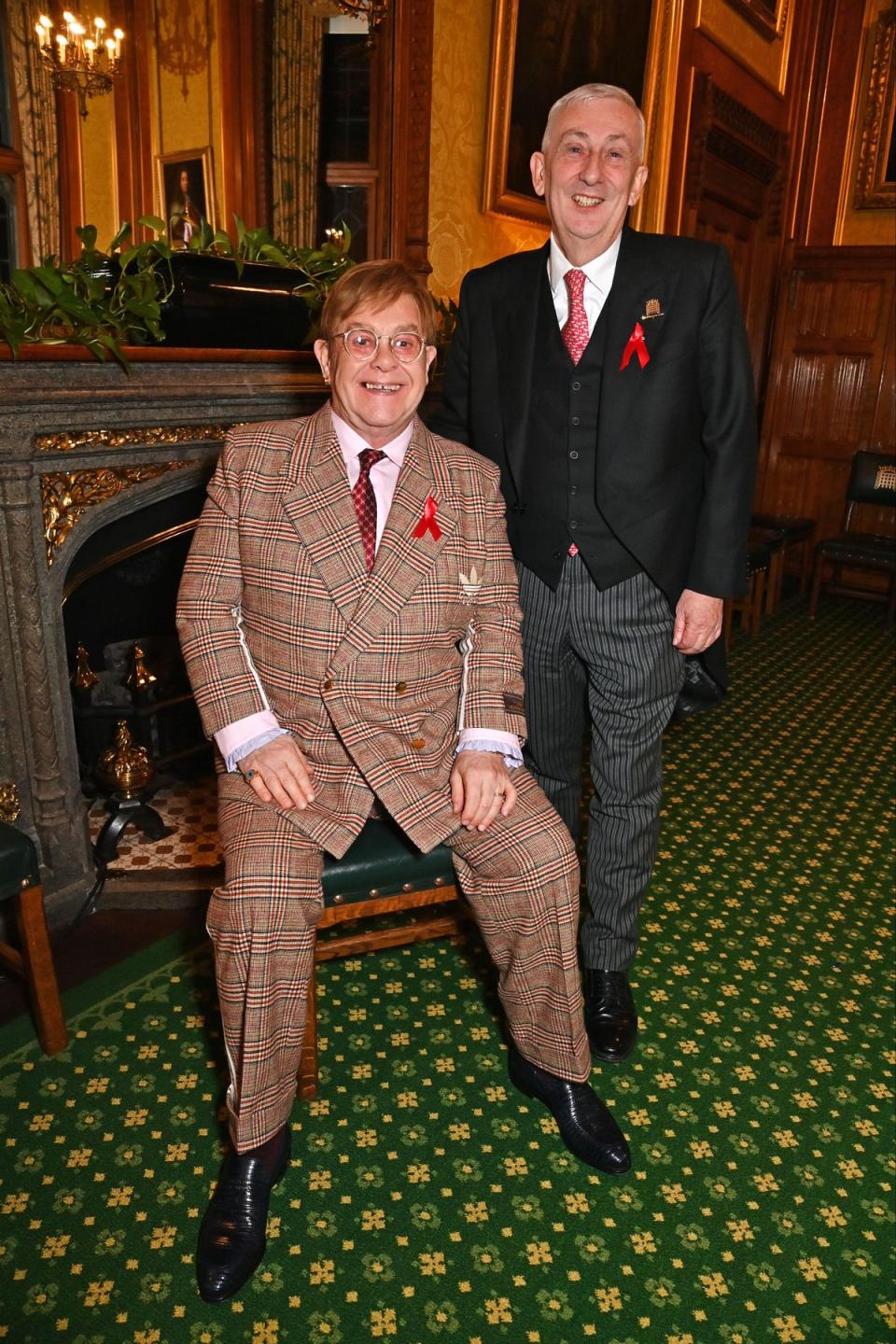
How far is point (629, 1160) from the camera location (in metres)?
1.97

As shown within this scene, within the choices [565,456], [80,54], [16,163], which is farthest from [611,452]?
[80,54]

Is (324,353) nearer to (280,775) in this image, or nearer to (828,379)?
(280,775)

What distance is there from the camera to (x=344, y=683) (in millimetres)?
1896

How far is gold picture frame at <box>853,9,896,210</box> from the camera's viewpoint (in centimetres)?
653

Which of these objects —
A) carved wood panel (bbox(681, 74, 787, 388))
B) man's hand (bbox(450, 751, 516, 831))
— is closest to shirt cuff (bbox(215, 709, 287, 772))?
man's hand (bbox(450, 751, 516, 831))

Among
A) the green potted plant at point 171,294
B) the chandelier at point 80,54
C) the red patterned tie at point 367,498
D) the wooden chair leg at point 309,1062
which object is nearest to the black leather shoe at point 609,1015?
the wooden chair leg at point 309,1062

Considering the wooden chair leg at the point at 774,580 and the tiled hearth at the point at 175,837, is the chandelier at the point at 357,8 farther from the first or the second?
the wooden chair leg at the point at 774,580

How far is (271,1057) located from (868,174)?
7119 millimetres

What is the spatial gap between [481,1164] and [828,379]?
6.31 m

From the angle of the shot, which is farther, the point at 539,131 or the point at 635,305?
the point at 539,131

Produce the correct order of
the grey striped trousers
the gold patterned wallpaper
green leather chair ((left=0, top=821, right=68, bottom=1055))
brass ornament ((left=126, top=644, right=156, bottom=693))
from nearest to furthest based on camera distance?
green leather chair ((left=0, top=821, right=68, bottom=1055)), the grey striped trousers, brass ornament ((left=126, top=644, right=156, bottom=693)), the gold patterned wallpaper

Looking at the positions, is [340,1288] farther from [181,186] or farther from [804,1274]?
[181,186]

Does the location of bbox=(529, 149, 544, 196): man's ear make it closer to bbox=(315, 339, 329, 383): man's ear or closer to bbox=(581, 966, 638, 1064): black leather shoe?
bbox=(315, 339, 329, 383): man's ear

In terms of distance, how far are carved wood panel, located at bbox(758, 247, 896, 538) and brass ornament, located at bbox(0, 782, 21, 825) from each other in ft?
19.7
